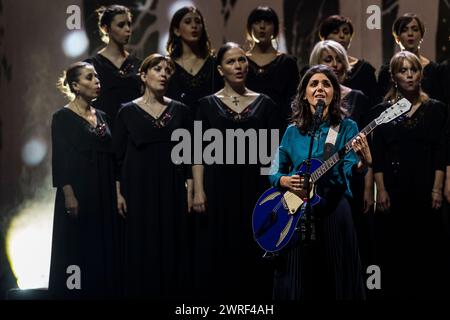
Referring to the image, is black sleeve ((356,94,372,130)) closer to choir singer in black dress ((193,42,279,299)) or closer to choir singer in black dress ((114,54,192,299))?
choir singer in black dress ((193,42,279,299))

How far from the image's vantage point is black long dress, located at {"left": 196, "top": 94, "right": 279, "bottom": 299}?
Result: 634 centimetres

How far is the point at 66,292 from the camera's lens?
254 inches

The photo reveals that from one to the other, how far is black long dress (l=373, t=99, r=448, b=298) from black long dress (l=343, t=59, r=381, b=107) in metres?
0.12

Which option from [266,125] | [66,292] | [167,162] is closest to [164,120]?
[167,162]

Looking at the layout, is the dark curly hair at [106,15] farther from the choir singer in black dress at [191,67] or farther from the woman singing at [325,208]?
the woman singing at [325,208]

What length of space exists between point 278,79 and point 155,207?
1.22 meters

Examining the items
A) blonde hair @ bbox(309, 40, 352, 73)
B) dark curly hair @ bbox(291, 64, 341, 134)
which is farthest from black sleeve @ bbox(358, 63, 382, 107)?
dark curly hair @ bbox(291, 64, 341, 134)

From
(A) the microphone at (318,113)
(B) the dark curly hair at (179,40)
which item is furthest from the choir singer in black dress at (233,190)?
(A) the microphone at (318,113)

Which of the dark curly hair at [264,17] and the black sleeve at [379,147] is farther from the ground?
the dark curly hair at [264,17]

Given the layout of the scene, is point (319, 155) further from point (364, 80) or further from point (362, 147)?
point (364, 80)

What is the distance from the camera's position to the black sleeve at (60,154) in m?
6.47

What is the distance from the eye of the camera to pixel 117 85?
6.45 m

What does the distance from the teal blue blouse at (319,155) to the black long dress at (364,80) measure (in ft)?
2.04

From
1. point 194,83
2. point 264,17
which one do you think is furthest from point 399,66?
point 194,83
